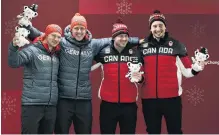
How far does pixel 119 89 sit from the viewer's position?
131 inches

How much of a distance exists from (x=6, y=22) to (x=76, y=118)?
1716 mm

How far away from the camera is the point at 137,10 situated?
4.22m

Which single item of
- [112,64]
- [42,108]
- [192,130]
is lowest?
[192,130]

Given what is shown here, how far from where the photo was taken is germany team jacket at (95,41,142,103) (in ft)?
10.9

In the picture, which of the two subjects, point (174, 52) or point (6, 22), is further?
point (6, 22)

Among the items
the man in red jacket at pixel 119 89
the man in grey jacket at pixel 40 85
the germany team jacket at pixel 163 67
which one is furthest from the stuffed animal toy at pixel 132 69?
the man in grey jacket at pixel 40 85

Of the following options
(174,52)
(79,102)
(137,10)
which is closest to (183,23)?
(137,10)

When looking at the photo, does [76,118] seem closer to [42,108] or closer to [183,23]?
[42,108]

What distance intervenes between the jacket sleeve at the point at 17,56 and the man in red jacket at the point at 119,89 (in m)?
0.79

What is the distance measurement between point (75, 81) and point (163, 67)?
35.6 inches

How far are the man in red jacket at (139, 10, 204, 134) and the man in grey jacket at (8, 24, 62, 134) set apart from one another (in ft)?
3.10

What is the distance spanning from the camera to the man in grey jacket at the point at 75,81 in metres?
3.28

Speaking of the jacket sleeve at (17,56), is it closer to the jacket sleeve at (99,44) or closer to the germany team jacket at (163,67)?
the jacket sleeve at (99,44)

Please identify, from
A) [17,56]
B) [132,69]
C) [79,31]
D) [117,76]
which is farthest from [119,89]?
[17,56]
